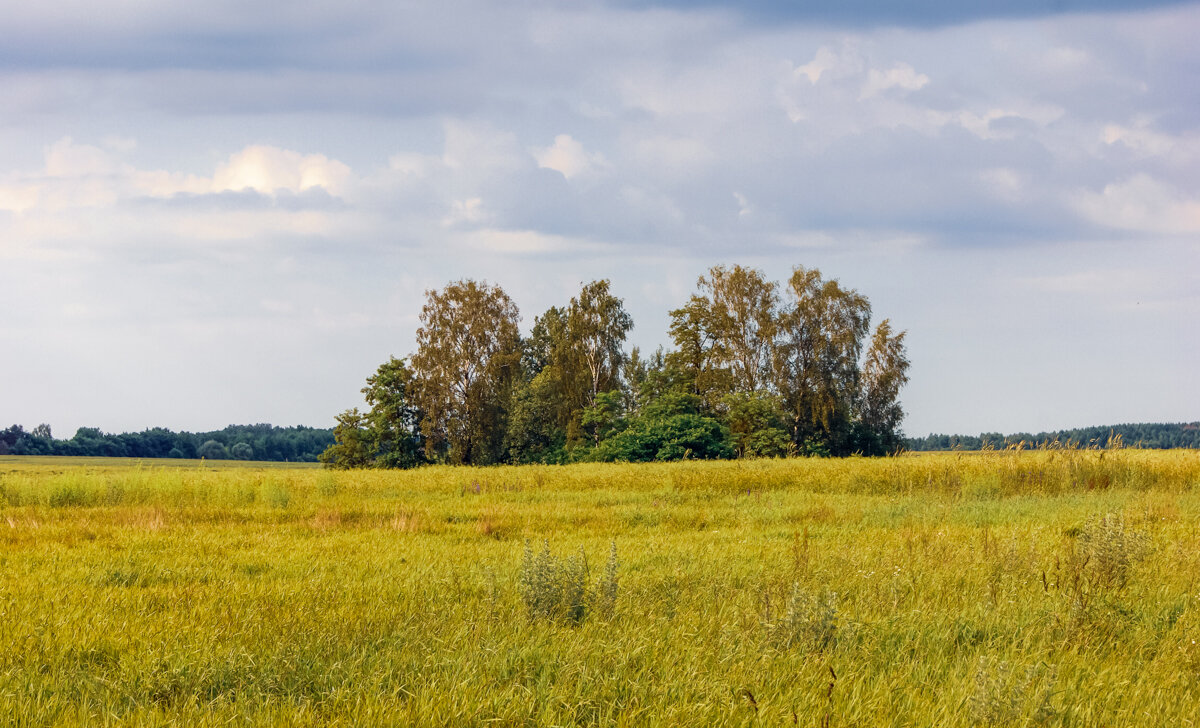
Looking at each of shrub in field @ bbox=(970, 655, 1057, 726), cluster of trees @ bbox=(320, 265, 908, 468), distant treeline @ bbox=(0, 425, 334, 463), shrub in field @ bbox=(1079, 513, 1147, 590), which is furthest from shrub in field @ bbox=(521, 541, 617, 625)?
distant treeline @ bbox=(0, 425, 334, 463)

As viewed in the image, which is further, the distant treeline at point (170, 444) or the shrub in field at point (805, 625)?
the distant treeline at point (170, 444)

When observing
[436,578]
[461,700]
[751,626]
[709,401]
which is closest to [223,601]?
[436,578]

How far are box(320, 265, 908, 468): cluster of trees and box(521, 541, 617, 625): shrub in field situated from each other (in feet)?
139

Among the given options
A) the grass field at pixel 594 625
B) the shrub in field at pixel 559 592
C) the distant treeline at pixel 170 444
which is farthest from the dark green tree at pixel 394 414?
the distant treeline at pixel 170 444

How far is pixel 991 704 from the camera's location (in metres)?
3.97

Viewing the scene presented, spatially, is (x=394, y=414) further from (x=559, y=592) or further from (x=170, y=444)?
(x=170, y=444)

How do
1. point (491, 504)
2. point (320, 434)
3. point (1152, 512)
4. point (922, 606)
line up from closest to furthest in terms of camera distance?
point (922, 606) < point (1152, 512) < point (491, 504) < point (320, 434)

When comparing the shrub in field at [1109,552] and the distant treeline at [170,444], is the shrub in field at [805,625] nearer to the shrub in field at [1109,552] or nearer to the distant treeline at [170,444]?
the shrub in field at [1109,552]

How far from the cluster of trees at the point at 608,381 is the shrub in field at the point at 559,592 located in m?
42.3

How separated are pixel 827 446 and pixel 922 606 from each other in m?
47.4

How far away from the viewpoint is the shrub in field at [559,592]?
573 cm

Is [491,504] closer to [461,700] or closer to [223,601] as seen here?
[223,601]

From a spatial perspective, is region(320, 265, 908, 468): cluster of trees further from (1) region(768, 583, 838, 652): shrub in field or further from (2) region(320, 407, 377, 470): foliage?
(1) region(768, 583, 838, 652): shrub in field

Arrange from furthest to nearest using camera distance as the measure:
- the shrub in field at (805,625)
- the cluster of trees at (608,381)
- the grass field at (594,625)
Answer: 1. the cluster of trees at (608,381)
2. the shrub in field at (805,625)
3. the grass field at (594,625)
